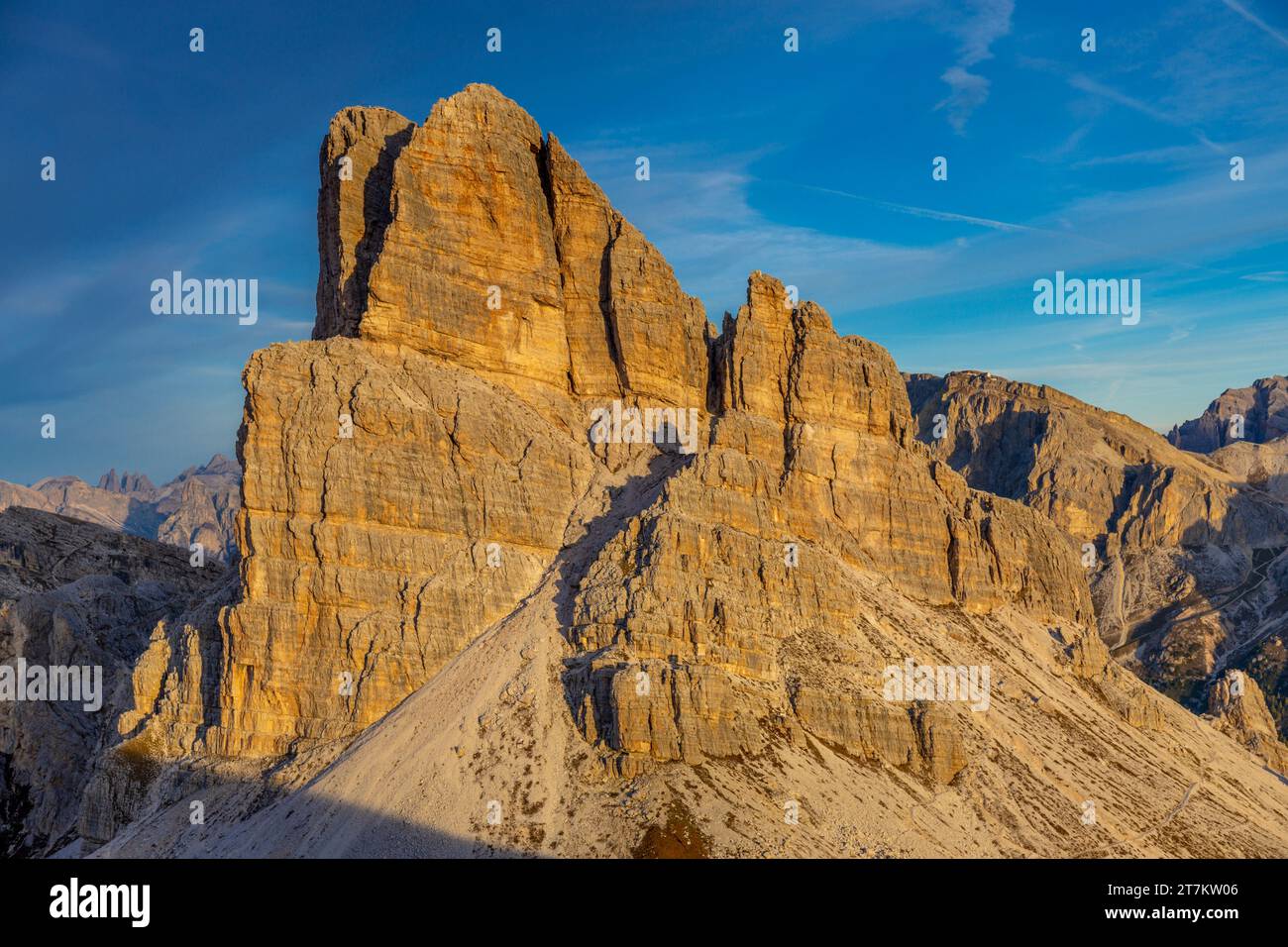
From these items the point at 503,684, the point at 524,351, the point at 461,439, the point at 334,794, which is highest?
the point at 524,351

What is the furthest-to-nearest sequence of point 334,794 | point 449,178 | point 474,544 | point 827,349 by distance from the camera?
point 827,349
point 449,178
point 474,544
point 334,794

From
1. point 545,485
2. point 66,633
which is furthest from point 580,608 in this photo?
point 66,633

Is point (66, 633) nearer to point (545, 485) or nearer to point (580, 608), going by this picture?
point (545, 485)

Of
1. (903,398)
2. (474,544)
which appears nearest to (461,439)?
(474,544)

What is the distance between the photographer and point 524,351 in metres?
129

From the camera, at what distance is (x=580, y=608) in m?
107

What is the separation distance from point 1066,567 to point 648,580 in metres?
76.0

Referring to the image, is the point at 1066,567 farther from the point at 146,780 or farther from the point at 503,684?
the point at 146,780

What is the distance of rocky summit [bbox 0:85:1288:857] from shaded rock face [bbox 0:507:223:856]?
148 inches

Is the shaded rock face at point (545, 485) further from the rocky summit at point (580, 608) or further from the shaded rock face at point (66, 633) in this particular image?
the shaded rock face at point (66, 633)

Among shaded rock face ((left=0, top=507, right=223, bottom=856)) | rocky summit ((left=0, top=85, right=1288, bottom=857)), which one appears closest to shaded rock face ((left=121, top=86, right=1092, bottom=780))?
rocky summit ((left=0, top=85, right=1288, bottom=857))

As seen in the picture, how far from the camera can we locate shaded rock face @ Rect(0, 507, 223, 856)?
117000 mm

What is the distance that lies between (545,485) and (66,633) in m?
54.8

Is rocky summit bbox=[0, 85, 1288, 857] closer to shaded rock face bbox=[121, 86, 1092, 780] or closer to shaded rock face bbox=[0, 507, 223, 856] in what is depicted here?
shaded rock face bbox=[121, 86, 1092, 780]
